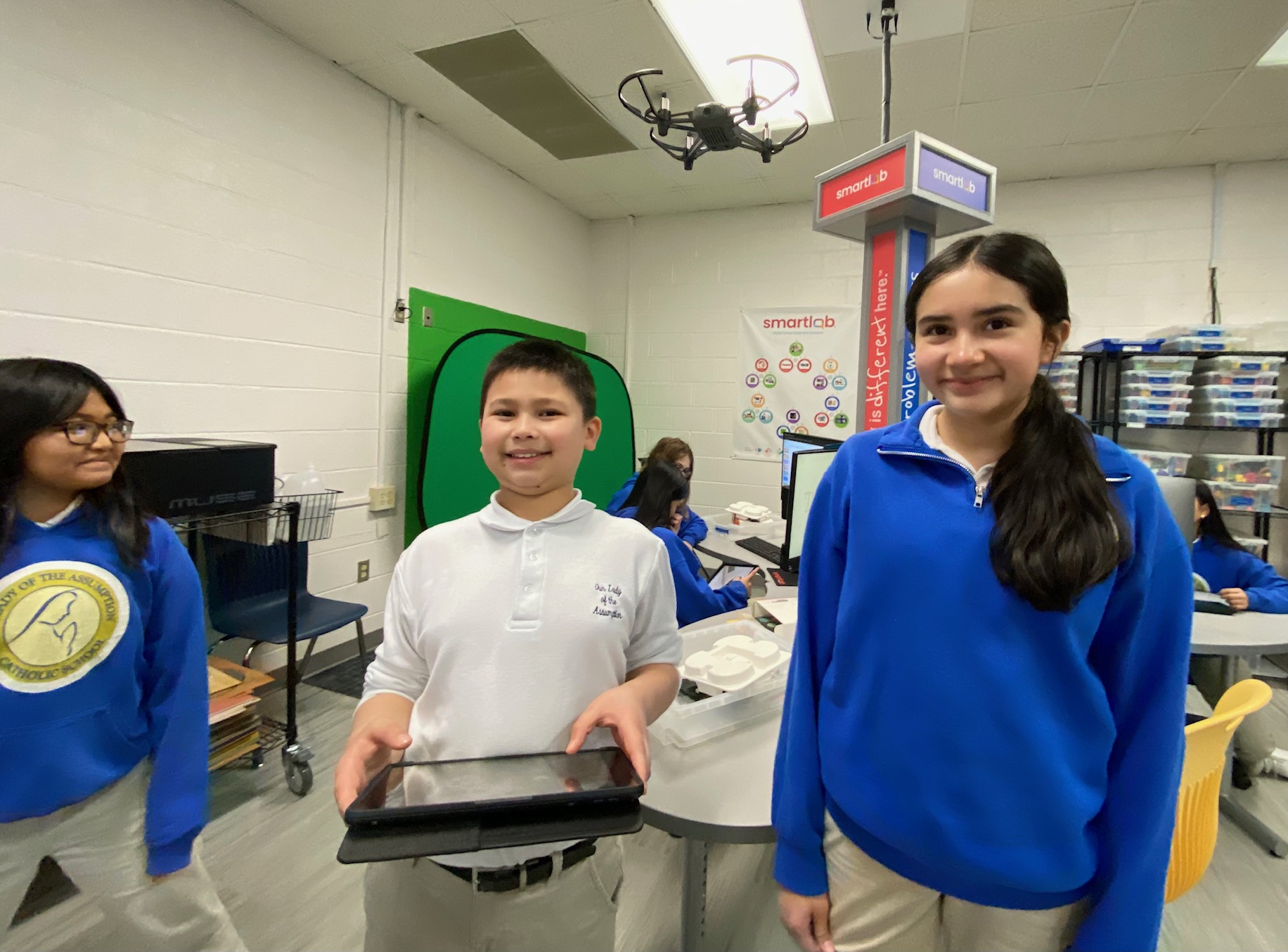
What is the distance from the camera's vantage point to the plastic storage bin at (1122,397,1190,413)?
130 inches

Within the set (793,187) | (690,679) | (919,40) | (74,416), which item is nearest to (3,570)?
(74,416)

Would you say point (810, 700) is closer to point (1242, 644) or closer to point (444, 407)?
point (1242, 644)

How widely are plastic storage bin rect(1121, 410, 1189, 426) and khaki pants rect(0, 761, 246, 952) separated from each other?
4239 mm

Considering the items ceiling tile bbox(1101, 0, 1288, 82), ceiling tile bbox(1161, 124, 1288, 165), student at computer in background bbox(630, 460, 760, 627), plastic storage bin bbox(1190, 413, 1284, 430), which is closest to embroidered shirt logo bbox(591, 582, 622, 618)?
student at computer in background bbox(630, 460, 760, 627)

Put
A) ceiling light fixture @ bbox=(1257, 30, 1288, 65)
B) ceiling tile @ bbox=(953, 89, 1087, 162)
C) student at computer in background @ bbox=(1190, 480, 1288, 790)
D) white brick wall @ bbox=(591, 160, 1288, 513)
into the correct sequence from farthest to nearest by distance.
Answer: white brick wall @ bbox=(591, 160, 1288, 513) < ceiling tile @ bbox=(953, 89, 1087, 162) < ceiling light fixture @ bbox=(1257, 30, 1288, 65) < student at computer in background @ bbox=(1190, 480, 1288, 790)

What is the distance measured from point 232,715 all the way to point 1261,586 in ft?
11.6

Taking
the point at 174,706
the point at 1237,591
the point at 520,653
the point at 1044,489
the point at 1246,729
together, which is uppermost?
the point at 1044,489

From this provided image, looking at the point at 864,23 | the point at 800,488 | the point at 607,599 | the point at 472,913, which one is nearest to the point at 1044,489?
the point at 607,599

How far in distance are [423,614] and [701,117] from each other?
2008mm

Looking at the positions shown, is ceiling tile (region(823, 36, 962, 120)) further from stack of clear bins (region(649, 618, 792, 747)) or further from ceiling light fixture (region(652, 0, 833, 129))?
stack of clear bins (region(649, 618, 792, 747))

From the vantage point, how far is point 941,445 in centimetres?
83

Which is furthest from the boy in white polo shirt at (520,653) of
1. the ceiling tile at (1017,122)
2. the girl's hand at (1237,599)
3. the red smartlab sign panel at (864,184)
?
the ceiling tile at (1017,122)

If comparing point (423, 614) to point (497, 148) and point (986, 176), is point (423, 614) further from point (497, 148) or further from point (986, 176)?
point (497, 148)

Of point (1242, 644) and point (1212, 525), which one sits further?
point (1212, 525)
